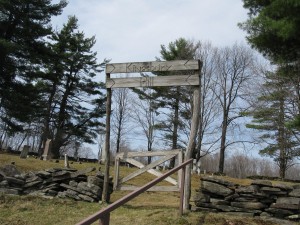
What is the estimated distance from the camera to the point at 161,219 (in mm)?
6750

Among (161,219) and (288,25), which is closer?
(161,219)

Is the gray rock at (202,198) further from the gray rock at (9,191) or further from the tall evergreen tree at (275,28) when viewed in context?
the gray rock at (9,191)

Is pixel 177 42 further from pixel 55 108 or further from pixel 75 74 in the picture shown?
pixel 55 108

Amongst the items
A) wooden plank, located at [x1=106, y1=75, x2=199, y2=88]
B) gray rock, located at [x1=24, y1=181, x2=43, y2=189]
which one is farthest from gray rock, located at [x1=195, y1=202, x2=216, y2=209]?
gray rock, located at [x1=24, y1=181, x2=43, y2=189]

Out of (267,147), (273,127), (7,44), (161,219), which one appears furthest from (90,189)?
(267,147)

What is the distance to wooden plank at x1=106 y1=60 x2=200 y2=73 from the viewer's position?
28.2 ft

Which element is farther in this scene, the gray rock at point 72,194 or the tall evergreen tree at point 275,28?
the gray rock at point 72,194

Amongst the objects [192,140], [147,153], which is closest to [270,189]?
[192,140]

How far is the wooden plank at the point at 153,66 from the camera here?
859cm

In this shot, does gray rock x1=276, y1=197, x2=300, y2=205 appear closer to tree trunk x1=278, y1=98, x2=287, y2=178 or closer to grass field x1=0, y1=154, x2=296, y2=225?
grass field x1=0, y1=154, x2=296, y2=225

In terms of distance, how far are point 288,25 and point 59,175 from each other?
6.51 meters

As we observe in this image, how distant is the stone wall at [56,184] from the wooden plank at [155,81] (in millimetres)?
2390

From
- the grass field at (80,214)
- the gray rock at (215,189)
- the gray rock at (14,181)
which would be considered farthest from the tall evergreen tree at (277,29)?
the gray rock at (14,181)

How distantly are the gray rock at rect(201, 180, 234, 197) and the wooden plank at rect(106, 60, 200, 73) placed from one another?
8.57ft
